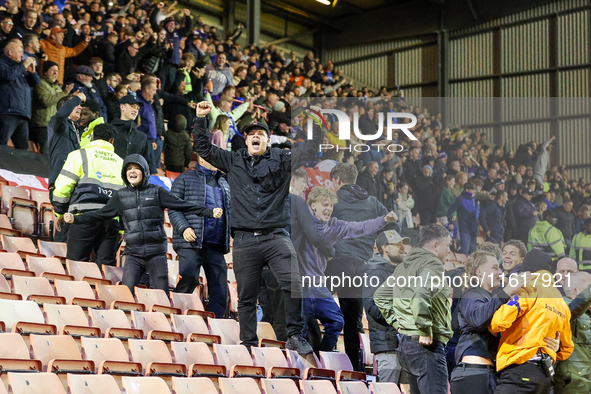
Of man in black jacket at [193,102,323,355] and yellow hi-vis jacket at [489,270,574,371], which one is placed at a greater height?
man in black jacket at [193,102,323,355]

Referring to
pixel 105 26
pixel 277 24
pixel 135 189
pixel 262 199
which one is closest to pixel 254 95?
pixel 105 26

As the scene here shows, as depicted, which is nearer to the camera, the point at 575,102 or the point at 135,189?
the point at 135,189

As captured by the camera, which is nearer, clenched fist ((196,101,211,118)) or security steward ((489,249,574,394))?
security steward ((489,249,574,394))

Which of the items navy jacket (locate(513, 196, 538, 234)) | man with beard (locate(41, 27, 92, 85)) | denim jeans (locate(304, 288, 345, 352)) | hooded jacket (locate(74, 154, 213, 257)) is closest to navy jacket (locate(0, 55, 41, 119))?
man with beard (locate(41, 27, 92, 85))

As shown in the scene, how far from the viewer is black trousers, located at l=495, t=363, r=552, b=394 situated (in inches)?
164

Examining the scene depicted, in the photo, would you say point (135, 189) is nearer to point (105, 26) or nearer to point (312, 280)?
point (312, 280)

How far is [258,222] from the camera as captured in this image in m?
4.70

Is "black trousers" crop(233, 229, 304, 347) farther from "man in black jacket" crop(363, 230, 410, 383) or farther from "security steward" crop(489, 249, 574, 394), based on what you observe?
"security steward" crop(489, 249, 574, 394)

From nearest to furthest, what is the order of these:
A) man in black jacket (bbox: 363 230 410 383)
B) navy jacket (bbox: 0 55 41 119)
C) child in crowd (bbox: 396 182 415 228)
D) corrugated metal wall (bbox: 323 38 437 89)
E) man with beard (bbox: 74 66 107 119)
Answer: man in black jacket (bbox: 363 230 410 383) → child in crowd (bbox: 396 182 415 228) → navy jacket (bbox: 0 55 41 119) → man with beard (bbox: 74 66 107 119) → corrugated metal wall (bbox: 323 38 437 89)

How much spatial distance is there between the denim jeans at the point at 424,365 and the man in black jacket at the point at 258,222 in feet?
2.01

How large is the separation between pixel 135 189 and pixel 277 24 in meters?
17.7

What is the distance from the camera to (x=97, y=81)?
8680 mm

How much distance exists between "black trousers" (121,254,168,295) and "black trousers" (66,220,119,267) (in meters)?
0.42

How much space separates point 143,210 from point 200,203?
0.47 meters
